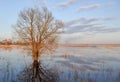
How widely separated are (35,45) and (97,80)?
35.6 feet

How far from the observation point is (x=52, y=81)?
36.6 feet

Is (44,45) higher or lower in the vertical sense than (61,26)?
lower

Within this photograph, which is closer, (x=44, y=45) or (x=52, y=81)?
(x=52, y=81)

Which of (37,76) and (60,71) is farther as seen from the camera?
(60,71)

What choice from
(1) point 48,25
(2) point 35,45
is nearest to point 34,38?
(2) point 35,45

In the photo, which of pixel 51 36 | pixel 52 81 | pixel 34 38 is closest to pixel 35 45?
pixel 34 38

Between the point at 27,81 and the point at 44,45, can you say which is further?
the point at 44,45

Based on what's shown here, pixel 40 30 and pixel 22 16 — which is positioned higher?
pixel 22 16

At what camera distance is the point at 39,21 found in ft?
Answer: 67.5

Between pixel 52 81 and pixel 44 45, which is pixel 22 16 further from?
pixel 52 81

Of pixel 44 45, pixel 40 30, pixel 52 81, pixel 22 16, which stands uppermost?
pixel 22 16

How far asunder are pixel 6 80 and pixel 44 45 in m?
10.1

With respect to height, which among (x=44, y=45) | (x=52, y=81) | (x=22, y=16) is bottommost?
(x=52, y=81)

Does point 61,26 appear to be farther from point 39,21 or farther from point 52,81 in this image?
point 52,81
